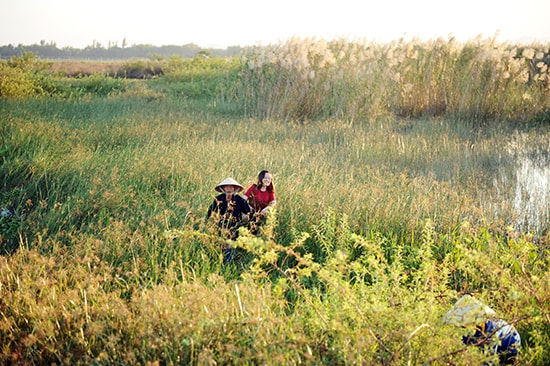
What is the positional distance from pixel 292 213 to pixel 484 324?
1980 mm

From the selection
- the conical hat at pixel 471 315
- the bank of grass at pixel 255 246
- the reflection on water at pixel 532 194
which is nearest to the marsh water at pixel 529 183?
the reflection on water at pixel 532 194

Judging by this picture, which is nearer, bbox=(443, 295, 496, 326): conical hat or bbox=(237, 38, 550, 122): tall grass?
bbox=(443, 295, 496, 326): conical hat

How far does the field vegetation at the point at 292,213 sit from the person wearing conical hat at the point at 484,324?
0.09 metres

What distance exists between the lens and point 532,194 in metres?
5.70

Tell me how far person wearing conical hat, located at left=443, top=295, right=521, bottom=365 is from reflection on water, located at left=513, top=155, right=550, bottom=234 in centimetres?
200

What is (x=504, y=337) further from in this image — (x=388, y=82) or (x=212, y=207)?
(x=388, y=82)

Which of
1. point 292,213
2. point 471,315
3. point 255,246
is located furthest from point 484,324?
point 292,213

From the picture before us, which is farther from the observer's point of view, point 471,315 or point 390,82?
point 390,82

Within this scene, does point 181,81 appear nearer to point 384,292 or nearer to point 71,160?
point 71,160

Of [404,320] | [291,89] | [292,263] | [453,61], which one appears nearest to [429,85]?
[453,61]

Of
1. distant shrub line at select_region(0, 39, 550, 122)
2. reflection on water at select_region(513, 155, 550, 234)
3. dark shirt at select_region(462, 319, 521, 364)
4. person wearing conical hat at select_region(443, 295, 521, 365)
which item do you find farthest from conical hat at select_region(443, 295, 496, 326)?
distant shrub line at select_region(0, 39, 550, 122)

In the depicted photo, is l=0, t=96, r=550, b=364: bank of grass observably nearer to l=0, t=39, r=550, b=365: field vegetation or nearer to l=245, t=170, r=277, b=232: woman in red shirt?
l=0, t=39, r=550, b=365: field vegetation

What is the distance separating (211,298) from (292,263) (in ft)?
4.60

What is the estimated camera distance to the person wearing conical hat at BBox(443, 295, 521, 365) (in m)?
2.35
